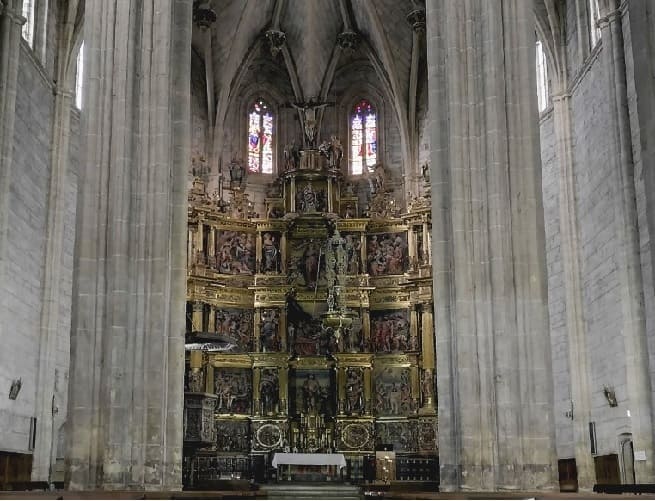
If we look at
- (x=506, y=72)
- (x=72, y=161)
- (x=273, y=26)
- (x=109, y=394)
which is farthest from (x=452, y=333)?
(x=273, y=26)

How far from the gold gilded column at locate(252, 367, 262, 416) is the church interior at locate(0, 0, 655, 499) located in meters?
0.07

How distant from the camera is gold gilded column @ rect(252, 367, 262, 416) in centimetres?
3100

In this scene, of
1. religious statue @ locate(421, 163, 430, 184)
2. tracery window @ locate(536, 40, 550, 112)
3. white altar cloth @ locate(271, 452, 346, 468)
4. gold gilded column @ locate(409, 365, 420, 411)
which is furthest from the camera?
religious statue @ locate(421, 163, 430, 184)

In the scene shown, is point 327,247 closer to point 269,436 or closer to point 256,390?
point 256,390

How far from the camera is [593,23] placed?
26719 millimetres

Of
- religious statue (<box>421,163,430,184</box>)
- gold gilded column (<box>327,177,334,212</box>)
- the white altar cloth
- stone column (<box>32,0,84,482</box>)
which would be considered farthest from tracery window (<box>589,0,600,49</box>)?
stone column (<box>32,0,84,482</box>)

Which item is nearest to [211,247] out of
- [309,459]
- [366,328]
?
[366,328]

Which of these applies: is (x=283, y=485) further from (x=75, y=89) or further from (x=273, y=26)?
(x=273, y=26)

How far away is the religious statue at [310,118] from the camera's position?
111 feet

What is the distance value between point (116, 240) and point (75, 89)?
41.8ft

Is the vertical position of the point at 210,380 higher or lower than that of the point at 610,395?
higher

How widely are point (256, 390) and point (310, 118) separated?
32.6 ft

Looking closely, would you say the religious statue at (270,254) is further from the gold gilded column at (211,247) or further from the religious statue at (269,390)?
the religious statue at (269,390)

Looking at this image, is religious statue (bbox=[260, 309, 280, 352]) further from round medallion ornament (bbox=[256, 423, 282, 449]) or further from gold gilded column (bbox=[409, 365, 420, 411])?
gold gilded column (bbox=[409, 365, 420, 411])
